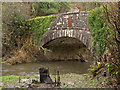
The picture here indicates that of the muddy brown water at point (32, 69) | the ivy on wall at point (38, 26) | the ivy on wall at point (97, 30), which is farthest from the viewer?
the ivy on wall at point (38, 26)

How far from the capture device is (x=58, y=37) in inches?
383

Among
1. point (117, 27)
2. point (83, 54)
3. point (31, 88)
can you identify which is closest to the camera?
point (117, 27)

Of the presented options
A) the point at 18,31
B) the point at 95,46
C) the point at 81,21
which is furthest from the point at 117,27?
the point at 18,31

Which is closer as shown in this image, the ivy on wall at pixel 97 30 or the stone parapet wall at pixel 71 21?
the ivy on wall at pixel 97 30

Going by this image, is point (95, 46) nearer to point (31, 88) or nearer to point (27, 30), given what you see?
point (31, 88)

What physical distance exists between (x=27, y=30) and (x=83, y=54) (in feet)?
15.4

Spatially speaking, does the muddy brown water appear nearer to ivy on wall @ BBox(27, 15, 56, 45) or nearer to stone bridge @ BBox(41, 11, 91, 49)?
stone bridge @ BBox(41, 11, 91, 49)

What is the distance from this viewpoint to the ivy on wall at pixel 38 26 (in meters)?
10.8

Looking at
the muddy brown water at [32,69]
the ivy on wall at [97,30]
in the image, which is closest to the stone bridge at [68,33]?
the ivy on wall at [97,30]

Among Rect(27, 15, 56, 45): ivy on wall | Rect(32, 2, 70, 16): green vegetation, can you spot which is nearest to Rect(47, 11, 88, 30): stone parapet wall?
Rect(27, 15, 56, 45): ivy on wall

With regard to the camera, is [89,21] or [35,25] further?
[35,25]

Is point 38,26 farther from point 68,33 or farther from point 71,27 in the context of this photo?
point 71,27

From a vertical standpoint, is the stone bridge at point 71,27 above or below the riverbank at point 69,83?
above

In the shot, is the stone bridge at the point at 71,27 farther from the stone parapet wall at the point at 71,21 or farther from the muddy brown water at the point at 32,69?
the muddy brown water at the point at 32,69
